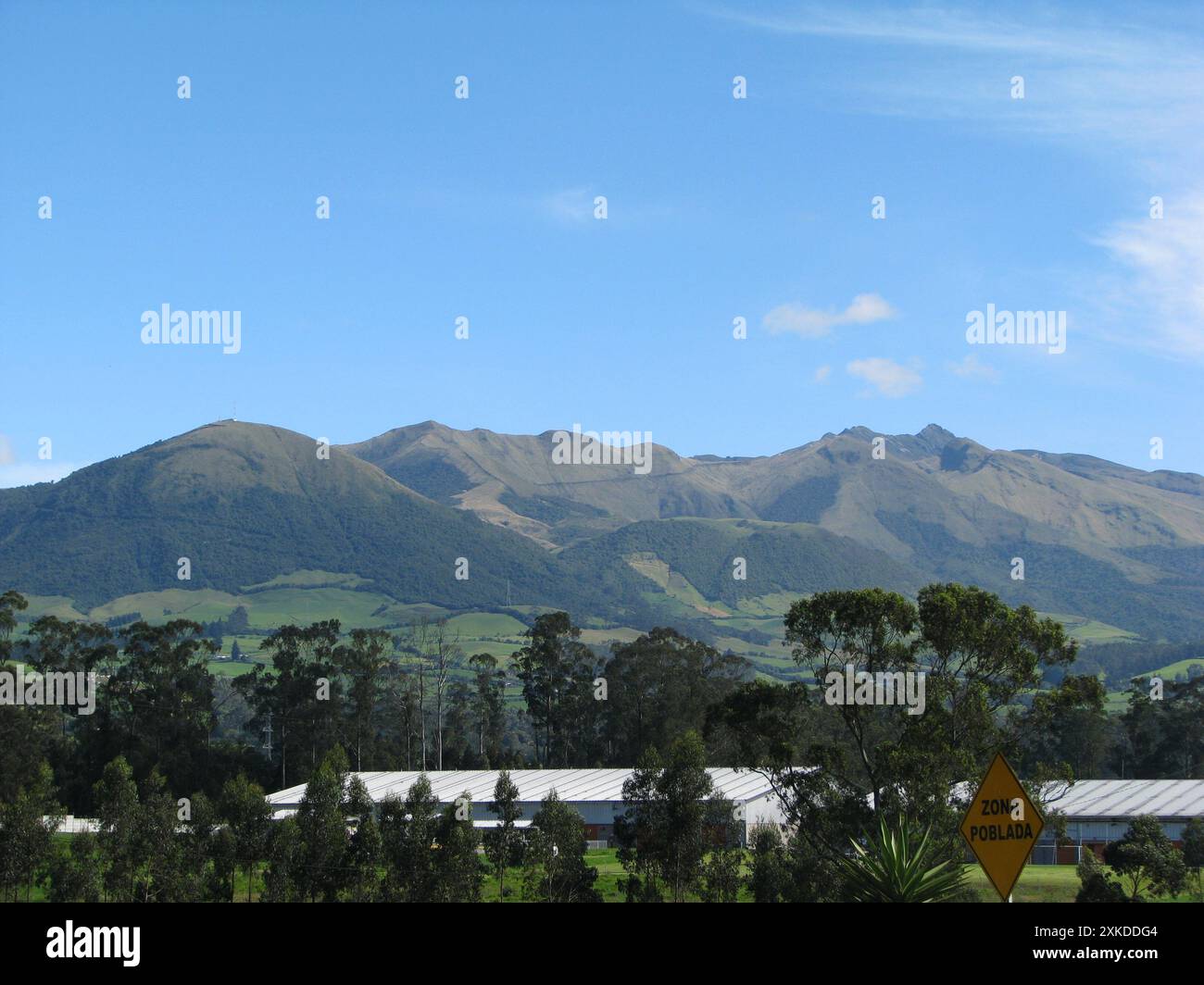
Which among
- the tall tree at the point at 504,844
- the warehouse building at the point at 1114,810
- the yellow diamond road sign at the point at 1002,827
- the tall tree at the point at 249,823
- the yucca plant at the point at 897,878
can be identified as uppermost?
the yellow diamond road sign at the point at 1002,827

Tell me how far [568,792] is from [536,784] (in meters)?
3.76

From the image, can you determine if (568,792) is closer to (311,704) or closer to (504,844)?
(311,704)

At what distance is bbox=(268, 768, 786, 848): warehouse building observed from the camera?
73.8 metres

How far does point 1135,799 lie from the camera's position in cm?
7162

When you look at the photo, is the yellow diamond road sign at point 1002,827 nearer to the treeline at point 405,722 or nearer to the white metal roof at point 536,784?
the treeline at point 405,722

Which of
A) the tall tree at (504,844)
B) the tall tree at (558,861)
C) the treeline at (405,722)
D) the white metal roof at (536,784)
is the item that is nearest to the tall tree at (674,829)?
the treeline at (405,722)

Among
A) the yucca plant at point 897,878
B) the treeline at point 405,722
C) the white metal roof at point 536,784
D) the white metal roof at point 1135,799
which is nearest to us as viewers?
the yucca plant at point 897,878

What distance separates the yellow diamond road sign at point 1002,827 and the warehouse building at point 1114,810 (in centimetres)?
5855

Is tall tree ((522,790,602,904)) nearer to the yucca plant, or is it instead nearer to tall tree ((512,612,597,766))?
the yucca plant

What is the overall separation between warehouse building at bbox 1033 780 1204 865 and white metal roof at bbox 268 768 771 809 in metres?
15.9

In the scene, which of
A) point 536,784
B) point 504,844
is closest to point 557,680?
point 536,784

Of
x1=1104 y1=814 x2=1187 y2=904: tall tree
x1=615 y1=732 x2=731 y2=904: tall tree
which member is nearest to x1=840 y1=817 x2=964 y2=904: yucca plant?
x1=615 y1=732 x2=731 y2=904: tall tree

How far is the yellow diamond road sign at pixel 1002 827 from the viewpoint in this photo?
10656 mm
